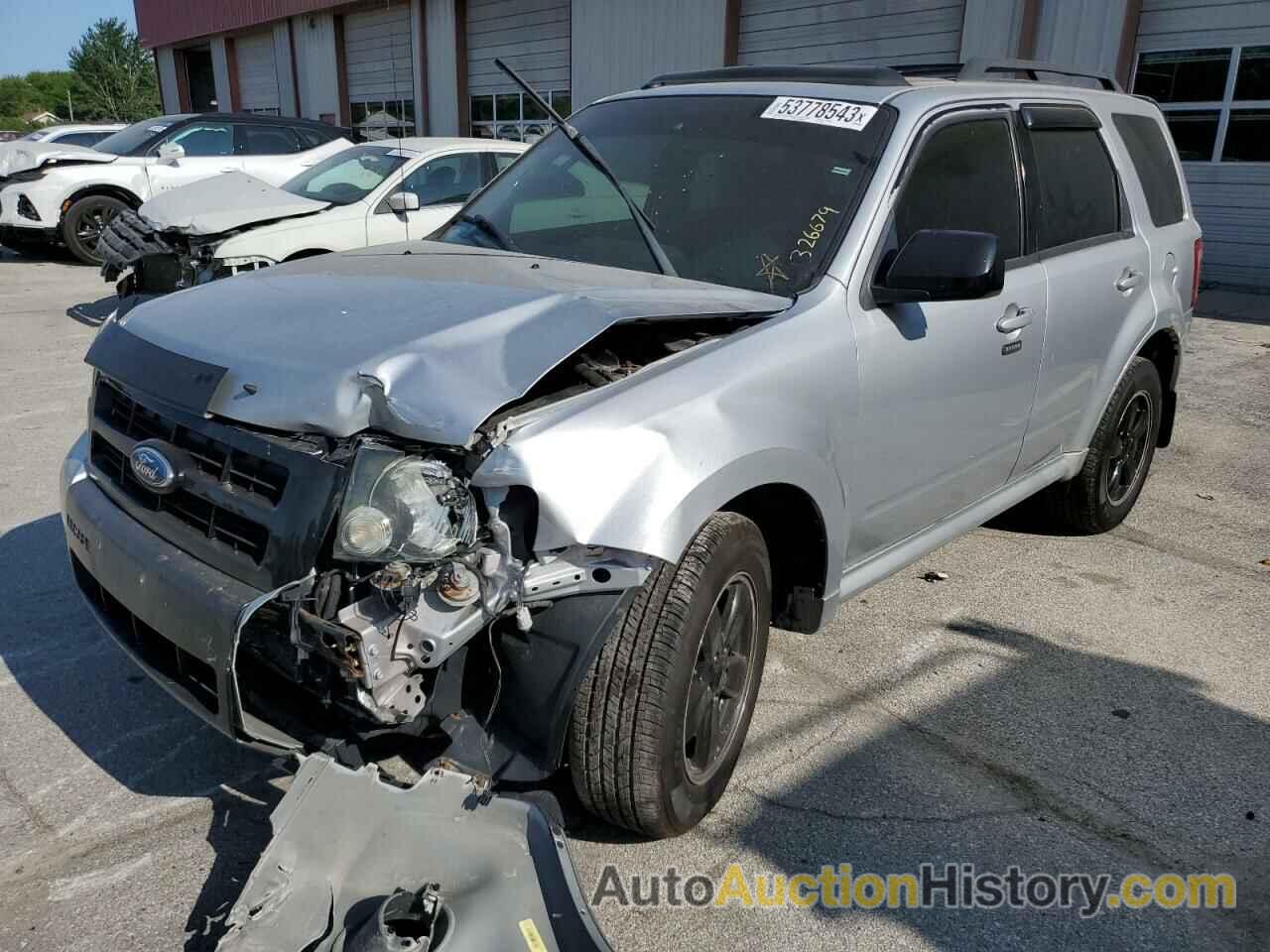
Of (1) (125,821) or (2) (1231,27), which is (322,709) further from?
(2) (1231,27)

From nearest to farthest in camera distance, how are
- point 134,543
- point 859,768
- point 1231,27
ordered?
point 134,543 → point 859,768 → point 1231,27

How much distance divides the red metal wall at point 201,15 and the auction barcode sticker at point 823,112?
77.6ft

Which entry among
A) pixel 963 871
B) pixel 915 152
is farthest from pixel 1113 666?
pixel 915 152

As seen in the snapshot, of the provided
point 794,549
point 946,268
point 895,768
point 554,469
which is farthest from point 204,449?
point 895,768

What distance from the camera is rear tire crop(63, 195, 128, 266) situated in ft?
41.3

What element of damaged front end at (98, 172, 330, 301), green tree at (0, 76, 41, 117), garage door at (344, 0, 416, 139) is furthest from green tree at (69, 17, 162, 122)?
damaged front end at (98, 172, 330, 301)

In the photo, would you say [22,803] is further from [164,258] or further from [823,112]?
[164,258]

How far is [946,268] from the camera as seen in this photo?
2.93 metres

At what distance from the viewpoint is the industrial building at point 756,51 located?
11.4m

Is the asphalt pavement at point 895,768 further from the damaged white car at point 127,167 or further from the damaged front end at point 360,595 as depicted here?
the damaged white car at point 127,167

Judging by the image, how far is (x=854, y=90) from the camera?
3562mm

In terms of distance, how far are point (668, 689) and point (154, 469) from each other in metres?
1.30

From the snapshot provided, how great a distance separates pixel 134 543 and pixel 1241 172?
12.4 meters

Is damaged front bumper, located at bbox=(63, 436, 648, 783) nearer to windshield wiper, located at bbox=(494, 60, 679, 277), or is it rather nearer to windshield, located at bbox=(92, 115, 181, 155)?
windshield wiper, located at bbox=(494, 60, 679, 277)
